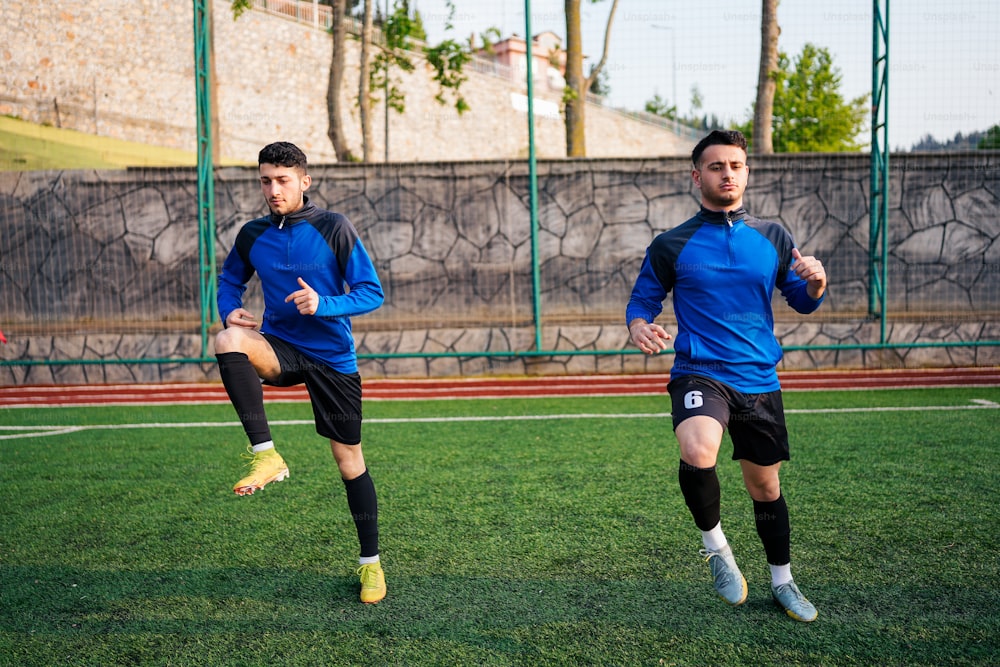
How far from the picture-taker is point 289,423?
7207mm

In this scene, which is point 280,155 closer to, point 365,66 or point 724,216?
point 724,216

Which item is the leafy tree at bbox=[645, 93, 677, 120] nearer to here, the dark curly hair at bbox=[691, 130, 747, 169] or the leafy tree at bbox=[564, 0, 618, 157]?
the leafy tree at bbox=[564, 0, 618, 157]

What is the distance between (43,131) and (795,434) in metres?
11.1

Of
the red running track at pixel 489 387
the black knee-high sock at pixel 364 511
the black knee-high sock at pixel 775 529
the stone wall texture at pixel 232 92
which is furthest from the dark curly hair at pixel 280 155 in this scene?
the stone wall texture at pixel 232 92

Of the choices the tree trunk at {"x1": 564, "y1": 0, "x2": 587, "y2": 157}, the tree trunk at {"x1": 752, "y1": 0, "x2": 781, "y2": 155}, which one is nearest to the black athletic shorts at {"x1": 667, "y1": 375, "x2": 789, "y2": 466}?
the tree trunk at {"x1": 752, "y1": 0, "x2": 781, "y2": 155}

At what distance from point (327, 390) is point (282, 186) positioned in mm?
894

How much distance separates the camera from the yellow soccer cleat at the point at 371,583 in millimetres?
3340

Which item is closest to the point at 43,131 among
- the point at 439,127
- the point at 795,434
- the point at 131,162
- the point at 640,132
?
the point at 131,162

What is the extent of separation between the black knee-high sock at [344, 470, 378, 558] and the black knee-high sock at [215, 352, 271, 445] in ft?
1.43

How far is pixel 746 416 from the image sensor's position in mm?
3068

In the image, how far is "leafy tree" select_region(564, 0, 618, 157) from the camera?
11.1 metres

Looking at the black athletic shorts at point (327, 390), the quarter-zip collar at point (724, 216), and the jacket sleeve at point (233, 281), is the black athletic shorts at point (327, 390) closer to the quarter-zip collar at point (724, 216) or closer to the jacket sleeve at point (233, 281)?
the jacket sleeve at point (233, 281)

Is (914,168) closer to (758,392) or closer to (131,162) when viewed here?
(758,392)

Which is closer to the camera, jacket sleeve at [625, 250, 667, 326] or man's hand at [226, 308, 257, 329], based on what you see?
jacket sleeve at [625, 250, 667, 326]
